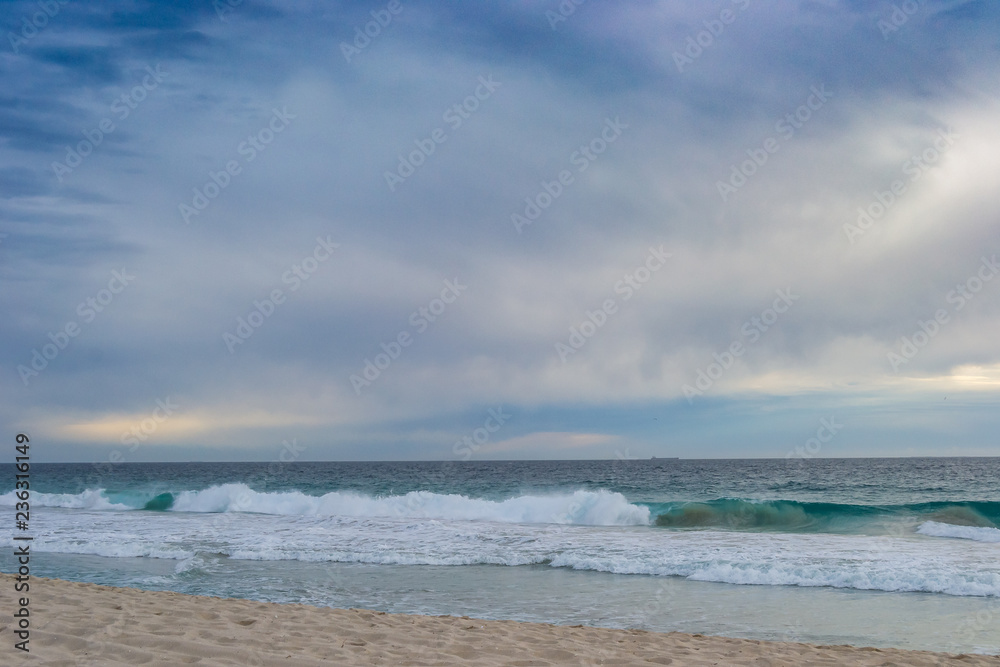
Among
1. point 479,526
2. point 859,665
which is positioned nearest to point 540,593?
point 859,665

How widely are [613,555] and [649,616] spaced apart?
5.26 meters

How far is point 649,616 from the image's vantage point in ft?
31.1

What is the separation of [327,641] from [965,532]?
64.4 ft

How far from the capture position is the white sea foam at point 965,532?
18114 millimetres

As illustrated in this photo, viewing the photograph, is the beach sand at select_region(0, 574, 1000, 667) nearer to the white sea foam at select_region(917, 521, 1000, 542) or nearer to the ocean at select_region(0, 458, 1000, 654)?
the ocean at select_region(0, 458, 1000, 654)

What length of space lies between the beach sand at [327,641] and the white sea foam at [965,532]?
13.5 metres

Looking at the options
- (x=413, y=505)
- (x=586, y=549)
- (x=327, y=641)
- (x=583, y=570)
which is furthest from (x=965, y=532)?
(x=413, y=505)

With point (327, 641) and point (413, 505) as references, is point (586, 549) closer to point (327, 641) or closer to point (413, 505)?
point (327, 641)

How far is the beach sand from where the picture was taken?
18.9ft

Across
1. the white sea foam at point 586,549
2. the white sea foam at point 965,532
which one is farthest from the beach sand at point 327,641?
the white sea foam at point 965,532

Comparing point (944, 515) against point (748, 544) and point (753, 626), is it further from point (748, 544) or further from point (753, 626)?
point (753, 626)

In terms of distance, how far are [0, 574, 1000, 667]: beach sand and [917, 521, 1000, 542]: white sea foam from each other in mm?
13490

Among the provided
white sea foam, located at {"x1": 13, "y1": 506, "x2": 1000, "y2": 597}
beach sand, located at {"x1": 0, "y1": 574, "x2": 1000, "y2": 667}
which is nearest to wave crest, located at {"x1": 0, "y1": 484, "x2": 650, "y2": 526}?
white sea foam, located at {"x1": 13, "y1": 506, "x2": 1000, "y2": 597}

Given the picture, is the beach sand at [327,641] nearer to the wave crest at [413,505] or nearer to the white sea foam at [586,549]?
the white sea foam at [586,549]
